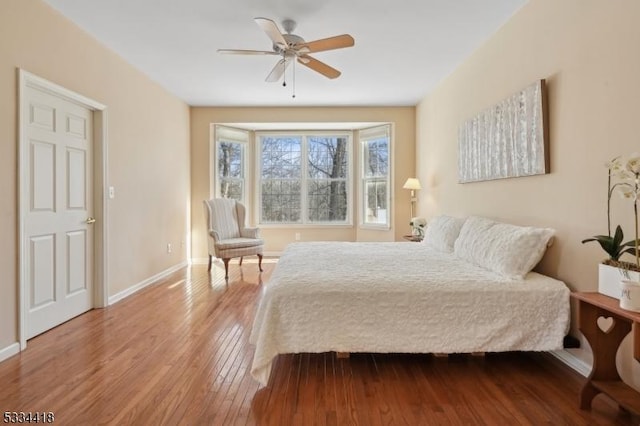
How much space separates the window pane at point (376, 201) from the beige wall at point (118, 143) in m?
3.06

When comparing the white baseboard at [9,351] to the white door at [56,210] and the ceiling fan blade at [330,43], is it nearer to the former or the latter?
the white door at [56,210]

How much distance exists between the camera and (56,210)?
291cm

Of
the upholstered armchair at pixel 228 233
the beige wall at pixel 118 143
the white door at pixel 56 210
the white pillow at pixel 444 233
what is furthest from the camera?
the upholstered armchair at pixel 228 233

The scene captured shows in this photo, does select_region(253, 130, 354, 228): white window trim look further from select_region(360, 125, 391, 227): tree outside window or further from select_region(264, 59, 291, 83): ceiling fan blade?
select_region(264, 59, 291, 83): ceiling fan blade

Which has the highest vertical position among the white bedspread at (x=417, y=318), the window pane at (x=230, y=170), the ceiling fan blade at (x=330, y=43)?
the ceiling fan blade at (x=330, y=43)

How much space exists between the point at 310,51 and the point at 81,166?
7.75 feet

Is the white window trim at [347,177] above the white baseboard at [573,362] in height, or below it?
above

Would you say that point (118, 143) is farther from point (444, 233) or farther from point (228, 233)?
point (444, 233)

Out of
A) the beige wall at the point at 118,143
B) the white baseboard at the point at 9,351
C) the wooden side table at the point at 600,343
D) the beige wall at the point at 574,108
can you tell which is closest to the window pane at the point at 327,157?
the beige wall at the point at 118,143

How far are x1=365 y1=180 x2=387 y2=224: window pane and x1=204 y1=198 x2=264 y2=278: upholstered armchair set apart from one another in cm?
204

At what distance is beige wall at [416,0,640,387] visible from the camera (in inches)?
71.0

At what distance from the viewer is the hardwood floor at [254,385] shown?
5.65ft

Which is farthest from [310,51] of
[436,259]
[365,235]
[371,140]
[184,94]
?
[365,235]

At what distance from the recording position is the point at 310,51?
290cm
